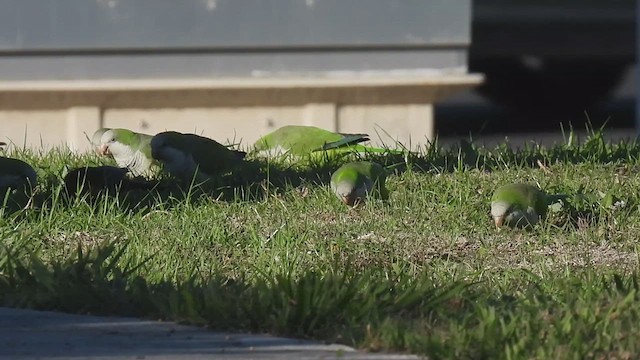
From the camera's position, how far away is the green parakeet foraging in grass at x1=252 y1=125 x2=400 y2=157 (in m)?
6.22

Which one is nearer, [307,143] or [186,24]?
[307,143]

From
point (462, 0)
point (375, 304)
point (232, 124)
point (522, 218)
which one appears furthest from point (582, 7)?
point (375, 304)

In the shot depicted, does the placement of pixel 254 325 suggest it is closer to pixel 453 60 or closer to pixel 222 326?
pixel 222 326

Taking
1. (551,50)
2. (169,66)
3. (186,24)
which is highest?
(186,24)

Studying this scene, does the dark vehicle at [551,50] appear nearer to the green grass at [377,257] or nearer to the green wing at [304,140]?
the green grass at [377,257]

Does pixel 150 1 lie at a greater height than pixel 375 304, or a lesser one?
greater

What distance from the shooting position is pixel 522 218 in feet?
16.4

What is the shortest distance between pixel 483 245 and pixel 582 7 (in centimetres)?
746

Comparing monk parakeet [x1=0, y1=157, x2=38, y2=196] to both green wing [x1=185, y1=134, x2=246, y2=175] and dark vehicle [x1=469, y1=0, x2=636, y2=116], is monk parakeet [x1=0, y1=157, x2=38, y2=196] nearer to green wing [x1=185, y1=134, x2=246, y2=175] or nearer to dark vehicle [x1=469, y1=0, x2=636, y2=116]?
green wing [x1=185, y1=134, x2=246, y2=175]

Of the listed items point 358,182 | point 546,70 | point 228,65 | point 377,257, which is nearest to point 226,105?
point 228,65

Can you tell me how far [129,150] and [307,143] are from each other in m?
0.95

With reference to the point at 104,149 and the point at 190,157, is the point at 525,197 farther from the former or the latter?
the point at 104,149

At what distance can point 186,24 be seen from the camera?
9.14m

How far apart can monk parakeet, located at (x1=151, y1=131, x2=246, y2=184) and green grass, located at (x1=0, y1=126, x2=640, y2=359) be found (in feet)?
0.63
